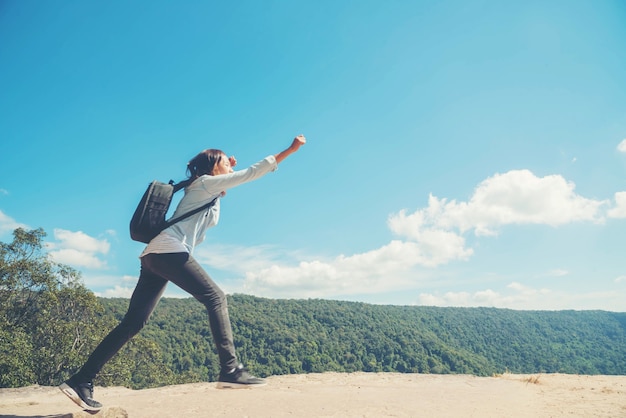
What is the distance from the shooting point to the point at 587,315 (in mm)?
134625

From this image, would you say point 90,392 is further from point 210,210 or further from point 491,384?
point 491,384

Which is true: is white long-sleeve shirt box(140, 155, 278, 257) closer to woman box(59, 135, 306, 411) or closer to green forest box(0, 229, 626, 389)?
woman box(59, 135, 306, 411)

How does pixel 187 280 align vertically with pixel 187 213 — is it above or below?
below

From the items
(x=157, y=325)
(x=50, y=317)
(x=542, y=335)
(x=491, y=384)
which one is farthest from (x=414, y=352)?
(x=491, y=384)

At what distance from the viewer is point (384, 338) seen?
87.2 meters

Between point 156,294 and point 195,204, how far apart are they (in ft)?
2.62

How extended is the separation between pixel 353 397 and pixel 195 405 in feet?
5.31

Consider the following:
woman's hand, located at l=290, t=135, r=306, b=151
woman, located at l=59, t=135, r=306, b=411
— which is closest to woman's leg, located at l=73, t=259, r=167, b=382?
woman, located at l=59, t=135, r=306, b=411

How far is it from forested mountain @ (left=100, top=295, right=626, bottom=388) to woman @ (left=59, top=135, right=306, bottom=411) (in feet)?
144

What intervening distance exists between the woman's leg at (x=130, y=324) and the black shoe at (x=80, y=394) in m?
0.04

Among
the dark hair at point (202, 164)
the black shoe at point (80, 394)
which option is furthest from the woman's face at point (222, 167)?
the black shoe at point (80, 394)

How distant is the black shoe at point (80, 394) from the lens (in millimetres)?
2725

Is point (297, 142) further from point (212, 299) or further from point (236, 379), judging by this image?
point (236, 379)

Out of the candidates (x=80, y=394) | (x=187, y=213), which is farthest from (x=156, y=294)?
(x=80, y=394)
